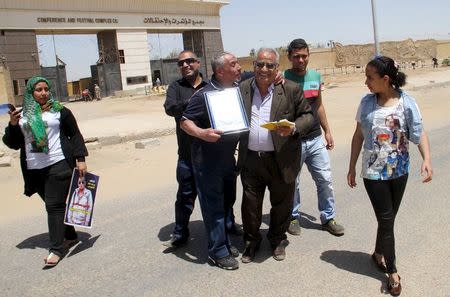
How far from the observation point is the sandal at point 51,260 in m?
4.24

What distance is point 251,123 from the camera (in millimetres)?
3898

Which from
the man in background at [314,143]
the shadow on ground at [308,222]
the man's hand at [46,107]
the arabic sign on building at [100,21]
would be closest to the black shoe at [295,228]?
the man in background at [314,143]

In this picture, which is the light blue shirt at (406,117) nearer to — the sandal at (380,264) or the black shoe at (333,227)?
the sandal at (380,264)

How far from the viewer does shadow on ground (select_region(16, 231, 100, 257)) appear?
15.5ft

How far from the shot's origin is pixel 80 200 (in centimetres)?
454

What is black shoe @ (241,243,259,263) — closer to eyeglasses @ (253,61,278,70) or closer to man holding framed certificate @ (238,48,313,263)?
man holding framed certificate @ (238,48,313,263)

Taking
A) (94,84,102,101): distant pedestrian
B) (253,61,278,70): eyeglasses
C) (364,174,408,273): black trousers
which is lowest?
(364,174,408,273): black trousers

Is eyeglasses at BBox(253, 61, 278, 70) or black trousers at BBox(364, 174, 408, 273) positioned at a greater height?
eyeglasses at BBox(253, 61, 278, 70)

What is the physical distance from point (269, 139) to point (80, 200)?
1953mm

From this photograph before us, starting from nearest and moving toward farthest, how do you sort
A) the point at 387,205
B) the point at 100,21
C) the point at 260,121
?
the point at 387,205, the point at 260,121, the point at 100,21

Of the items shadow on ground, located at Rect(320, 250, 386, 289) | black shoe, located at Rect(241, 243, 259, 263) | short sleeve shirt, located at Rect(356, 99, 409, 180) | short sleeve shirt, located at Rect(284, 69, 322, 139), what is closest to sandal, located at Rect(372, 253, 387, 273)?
shadow on ground, located at Rect(320, 250, 386, 289)

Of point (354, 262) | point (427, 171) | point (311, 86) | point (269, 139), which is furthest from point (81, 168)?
point (427, 171)

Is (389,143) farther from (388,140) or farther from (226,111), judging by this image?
(226,111)

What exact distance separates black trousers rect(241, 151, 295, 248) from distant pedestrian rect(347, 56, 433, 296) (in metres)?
0.74
